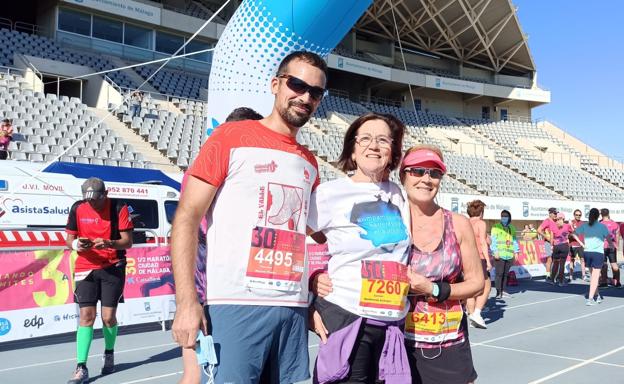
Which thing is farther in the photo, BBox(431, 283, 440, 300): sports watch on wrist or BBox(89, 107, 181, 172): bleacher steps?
BBox(89, 107, 181, 172): bleacher steps

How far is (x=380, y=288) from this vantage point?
2.34m

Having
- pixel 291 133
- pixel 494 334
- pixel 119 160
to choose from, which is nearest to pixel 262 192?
pixel 291 133

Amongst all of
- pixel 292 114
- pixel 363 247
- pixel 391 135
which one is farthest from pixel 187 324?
pixel 391 135

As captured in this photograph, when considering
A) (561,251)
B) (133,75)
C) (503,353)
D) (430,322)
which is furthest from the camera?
(133,75)

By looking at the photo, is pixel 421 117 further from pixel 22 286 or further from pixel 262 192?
pixel 262 192

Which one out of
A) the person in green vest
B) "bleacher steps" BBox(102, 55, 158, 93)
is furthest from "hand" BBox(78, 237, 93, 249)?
"bleacher steps" BBox(102, 55, 158, 93)

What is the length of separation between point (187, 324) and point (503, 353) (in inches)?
202

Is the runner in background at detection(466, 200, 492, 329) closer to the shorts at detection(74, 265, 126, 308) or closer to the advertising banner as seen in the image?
the advertising banner

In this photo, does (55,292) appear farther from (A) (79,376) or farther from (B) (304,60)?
(B) (304,60)

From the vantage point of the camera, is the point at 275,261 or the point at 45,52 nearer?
the point at 275,261

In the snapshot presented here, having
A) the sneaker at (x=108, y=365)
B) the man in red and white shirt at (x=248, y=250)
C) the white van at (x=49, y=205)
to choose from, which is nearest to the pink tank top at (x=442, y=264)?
the man in red and white shirt at (x=248, y=250)

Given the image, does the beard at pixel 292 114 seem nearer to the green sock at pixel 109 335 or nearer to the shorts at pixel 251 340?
the shorts at pixel 251 340

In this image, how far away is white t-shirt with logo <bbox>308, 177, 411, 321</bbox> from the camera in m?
2.36

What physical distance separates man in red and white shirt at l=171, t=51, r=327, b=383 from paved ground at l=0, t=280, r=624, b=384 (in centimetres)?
333
